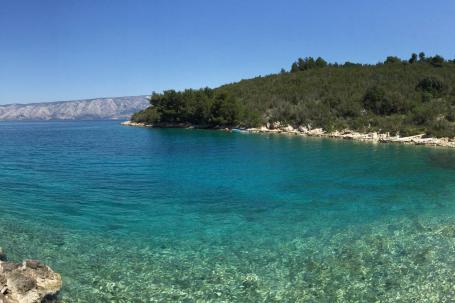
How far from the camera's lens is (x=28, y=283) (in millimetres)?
8695

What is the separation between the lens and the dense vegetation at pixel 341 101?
5891 centimetres

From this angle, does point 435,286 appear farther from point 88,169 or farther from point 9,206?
point 88,169

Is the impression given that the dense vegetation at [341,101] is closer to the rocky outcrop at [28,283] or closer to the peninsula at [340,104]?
the peninsula at [340,104]

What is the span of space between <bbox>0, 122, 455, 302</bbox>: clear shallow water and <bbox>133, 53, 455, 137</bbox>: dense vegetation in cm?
3225

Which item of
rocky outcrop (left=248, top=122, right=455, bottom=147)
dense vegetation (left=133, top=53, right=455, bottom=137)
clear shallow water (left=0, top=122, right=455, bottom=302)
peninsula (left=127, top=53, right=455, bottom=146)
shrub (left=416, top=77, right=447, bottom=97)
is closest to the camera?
clear shallow water (left=0, top=122, right=455, bottom=302)

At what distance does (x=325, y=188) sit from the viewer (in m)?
22.7

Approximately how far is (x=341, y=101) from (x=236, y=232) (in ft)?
202

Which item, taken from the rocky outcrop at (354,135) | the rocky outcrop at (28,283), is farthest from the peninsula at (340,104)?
the rocky outcrop at (28,283)

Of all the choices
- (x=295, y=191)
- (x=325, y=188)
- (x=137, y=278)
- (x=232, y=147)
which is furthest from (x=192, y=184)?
(x=232, y=147)

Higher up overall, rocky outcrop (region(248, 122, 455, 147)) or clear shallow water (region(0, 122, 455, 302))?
rocky outcrop (region(248, 122, 455, 147))

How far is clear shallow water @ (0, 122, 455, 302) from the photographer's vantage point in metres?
10.1

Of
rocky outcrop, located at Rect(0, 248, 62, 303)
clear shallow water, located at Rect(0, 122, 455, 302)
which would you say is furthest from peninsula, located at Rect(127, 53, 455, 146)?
rocky outcrop, located at Rect(0, 248, 62, 303)

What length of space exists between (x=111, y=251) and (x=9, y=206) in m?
8.36

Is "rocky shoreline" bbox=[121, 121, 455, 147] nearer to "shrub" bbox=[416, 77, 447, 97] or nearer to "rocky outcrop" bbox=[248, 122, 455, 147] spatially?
"rocky outcrop" bbox=[248, 122, 455, 147]
